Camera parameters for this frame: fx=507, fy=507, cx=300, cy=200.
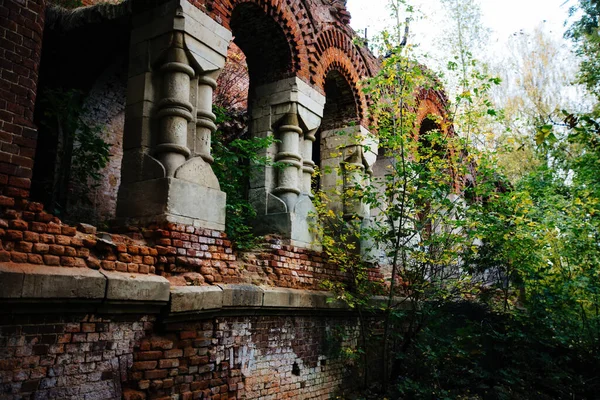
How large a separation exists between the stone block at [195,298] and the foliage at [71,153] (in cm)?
272

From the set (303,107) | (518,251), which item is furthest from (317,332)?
(518,251)

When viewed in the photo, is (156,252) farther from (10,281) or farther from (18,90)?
(18,90)

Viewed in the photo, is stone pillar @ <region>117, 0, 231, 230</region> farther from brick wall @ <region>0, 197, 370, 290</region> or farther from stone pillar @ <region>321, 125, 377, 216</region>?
stone pillar @ <region>321, 125, 377, 216</region>

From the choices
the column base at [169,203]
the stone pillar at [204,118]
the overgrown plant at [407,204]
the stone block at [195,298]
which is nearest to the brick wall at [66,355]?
the stone block at [195,298]

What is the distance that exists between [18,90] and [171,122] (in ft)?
4.88

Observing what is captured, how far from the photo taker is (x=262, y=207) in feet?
22.4

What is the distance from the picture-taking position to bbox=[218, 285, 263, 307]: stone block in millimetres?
4941

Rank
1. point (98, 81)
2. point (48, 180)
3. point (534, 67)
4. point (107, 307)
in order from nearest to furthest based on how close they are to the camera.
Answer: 1. point (107, 307)
2. point (48, 180)
3. point (98, 81)
4. point (534, 67)

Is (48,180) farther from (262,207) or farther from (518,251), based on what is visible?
(518,251)

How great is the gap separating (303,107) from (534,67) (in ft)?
62.6

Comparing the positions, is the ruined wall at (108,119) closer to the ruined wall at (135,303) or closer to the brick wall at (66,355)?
the ruined wall at (135,303)

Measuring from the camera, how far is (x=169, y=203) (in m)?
4.77

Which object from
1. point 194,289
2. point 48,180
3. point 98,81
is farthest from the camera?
A: point 98,81

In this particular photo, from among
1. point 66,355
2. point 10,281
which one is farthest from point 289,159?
point 10,281
